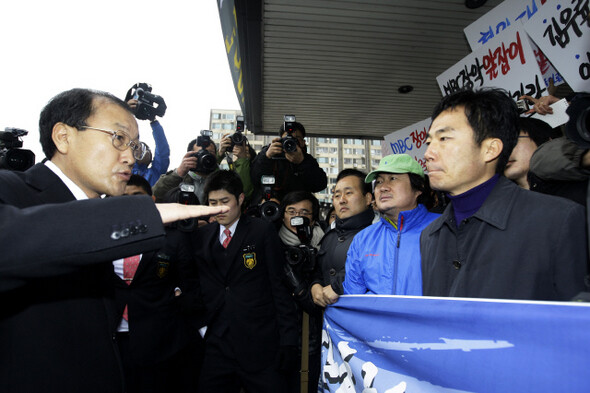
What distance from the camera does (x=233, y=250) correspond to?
3.14 m

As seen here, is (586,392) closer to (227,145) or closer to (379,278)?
(379,278)

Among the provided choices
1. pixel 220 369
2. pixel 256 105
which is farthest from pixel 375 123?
pixel 220 369

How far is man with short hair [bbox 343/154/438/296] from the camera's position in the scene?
2.24 m

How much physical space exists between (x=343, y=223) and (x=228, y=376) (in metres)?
1.59

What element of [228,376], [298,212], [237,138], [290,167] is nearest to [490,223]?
[228,376]

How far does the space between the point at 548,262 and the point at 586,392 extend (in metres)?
0.46

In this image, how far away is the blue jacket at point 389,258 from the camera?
7.25 ft

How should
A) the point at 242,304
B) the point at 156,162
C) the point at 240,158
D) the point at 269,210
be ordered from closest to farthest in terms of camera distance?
1. the point at 242,304
2. the point at 269,210
3. the point at 156,162
4. the point at 240,158

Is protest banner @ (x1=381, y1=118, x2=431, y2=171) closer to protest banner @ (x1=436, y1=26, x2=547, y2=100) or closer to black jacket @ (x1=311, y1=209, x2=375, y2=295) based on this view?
protest banner @ (x1=436, y1=26, x2=547, y2=100)

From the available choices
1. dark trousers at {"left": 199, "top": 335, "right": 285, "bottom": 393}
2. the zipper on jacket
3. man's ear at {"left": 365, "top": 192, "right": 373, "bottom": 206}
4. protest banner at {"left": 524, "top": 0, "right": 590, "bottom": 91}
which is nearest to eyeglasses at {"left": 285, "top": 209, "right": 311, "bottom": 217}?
man's ear at {"left": 365, "top": 192, "right": 373, "bottom": 206}

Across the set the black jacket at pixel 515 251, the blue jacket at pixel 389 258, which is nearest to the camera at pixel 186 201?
the blue jacket at pixel 389 258

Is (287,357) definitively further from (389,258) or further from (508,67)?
(508,67)

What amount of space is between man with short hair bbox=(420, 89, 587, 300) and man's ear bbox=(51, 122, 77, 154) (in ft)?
5.37

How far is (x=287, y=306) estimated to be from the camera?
311cm
